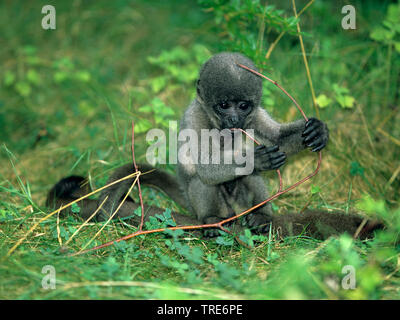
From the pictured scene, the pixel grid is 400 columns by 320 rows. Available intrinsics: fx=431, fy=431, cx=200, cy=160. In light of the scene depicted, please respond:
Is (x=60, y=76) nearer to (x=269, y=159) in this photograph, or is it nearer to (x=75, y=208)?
(x=75, y=208)

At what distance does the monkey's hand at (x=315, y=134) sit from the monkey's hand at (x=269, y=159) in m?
0.33

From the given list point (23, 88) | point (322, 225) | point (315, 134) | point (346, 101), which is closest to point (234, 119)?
point (315, 134)

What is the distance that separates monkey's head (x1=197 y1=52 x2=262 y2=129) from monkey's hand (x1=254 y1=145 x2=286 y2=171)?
1.18 feet

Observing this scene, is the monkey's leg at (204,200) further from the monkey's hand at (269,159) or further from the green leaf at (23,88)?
the green leaf at (23,88)

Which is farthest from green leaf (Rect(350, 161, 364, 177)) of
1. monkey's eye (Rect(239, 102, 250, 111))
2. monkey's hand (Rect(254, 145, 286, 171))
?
monkey's eye (Rect(239, 102, 250, 111))

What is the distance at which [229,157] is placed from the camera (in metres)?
4.09

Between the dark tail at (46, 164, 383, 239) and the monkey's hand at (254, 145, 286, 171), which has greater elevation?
the monkey's hand at (254, 145, 286, 171)

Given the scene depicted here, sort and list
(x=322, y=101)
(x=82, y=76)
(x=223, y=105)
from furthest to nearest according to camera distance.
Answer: (x=82, y=76) < (x=322, y=101) < (x=223, y=105)

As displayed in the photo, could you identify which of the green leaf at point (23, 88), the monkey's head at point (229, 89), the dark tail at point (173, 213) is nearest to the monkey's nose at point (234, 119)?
the monkey's head at point (229, 89)

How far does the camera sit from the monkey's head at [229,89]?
3926mm

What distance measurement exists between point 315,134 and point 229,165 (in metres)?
0.86

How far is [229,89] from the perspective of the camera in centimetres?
392

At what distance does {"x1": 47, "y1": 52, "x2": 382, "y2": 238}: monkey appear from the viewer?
12.9 feet

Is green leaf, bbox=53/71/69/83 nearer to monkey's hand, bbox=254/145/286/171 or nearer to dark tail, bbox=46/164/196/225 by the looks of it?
dark tail, bbox=46/164/196/225
